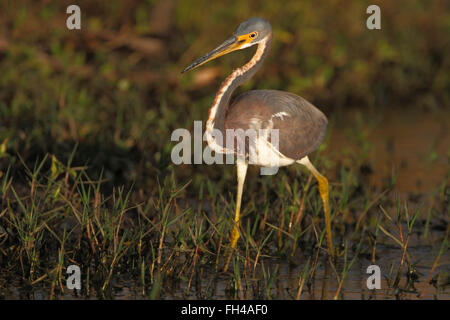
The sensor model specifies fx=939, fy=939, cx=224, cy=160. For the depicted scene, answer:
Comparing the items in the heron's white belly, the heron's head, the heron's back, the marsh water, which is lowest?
the marsh water

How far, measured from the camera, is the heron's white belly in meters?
5.68

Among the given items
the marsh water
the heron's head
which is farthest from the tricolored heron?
the marsh water

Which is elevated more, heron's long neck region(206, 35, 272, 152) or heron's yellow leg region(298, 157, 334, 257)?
heron's long neck region(206, 35, 272, 152)

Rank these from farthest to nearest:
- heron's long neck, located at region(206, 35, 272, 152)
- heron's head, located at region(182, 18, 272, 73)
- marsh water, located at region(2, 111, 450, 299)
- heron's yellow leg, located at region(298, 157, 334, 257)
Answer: heron's yellow leg, located at region(298, 157, 334, 257), heron's head, located at region(182, 18, 272, 73), heron's long neck, located at region(206, 35, 272, 152), marsh water, located at region(2, 111, 450, 299)

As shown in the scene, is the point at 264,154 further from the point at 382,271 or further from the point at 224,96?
the point at 382,271

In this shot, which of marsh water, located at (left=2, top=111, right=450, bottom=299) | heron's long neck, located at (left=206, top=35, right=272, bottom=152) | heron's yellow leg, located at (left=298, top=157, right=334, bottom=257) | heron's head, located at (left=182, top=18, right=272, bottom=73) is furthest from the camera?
heron's yellow leg, located at (left=298, top=157, right=334, bottom=257)

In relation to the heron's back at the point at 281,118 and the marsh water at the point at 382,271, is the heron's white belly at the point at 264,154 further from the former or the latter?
the marsh water at the point at 382,271

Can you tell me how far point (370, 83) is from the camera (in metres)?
12.3

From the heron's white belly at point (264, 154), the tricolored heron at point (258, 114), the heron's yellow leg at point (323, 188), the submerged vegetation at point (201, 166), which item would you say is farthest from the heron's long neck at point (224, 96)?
the heron's yellow leg at point (323, 188)

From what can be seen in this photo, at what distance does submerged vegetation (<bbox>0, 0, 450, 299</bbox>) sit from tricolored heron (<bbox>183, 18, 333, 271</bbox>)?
13.6 inches

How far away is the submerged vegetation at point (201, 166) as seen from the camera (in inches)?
215

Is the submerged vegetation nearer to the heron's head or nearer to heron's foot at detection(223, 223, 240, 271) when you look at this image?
heron's foot at detection(223, 223, 240, 271)

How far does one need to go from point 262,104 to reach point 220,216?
28.8 inches
